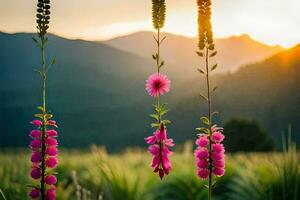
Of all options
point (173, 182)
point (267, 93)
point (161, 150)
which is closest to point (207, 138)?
point (161, 150)

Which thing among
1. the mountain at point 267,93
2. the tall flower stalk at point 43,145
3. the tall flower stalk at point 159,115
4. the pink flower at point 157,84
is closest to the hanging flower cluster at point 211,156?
the tall flower stalk at point 159,115

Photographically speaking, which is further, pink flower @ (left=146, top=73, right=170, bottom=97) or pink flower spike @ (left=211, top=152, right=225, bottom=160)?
pink flower @ (left=146, top=73, right=170, bottom=97)

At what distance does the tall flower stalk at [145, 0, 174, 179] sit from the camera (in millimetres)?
4262

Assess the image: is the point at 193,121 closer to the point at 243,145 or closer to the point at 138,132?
the point at 138,132

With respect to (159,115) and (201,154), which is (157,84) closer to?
(159,115)

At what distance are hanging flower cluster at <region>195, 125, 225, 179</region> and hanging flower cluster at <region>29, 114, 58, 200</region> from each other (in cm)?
125

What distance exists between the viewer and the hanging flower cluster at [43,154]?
4445 mm

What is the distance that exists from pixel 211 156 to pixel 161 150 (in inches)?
17.3

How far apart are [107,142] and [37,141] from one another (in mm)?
164006

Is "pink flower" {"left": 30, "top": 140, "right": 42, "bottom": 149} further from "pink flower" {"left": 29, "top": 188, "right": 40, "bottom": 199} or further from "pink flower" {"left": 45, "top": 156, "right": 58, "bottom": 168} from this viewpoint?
"pink flower" {"left": 29, "top": 188, "right": 40, "bottom": 199}

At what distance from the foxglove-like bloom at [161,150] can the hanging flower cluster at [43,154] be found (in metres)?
0.86

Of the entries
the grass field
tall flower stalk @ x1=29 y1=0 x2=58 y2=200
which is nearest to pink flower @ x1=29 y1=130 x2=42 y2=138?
tall flower stalk @ x1=29 y1=0 x2=58 y2=200

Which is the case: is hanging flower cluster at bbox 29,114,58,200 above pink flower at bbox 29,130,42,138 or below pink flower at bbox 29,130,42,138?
below

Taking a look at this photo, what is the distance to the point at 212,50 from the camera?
13.8 ft
